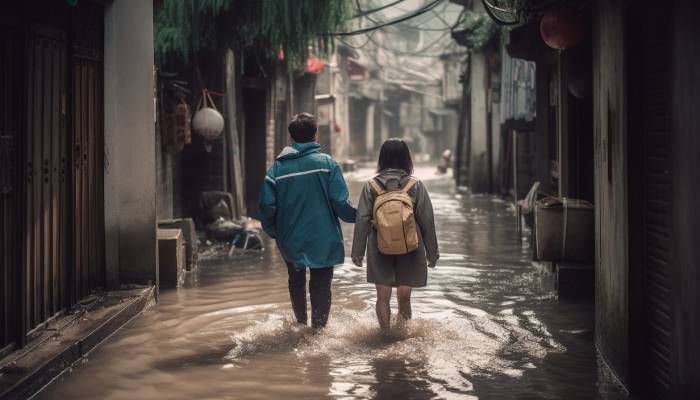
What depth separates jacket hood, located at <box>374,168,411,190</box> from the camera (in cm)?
748

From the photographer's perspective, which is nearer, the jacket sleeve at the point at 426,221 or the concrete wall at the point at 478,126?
the jacket sleeve at the point at 426,221

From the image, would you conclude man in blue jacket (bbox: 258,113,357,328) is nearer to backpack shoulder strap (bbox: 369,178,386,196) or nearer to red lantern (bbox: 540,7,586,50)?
backpack shoulder strap (bbox: 369,178,386,196)

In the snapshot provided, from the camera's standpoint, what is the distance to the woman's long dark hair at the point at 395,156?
24.7 ft

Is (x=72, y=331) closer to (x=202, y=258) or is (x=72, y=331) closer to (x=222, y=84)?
(x=202, y=258)

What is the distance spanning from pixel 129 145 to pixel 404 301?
10.6 ft

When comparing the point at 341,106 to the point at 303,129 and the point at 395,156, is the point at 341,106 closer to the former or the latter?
the point at 303,129

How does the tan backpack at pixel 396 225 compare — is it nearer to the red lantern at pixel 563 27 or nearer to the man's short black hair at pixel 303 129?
the man's short black hair at pixel 303 129

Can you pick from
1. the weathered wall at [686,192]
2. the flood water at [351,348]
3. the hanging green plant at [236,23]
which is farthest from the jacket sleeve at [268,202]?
the hanging green plant at [236,23]

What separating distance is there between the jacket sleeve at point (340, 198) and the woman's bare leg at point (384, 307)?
0.61m

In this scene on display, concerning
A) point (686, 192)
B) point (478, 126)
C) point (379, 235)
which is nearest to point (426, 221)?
point (379, 235)

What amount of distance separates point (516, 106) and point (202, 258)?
7.11m

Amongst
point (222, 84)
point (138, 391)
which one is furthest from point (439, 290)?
point (222, 84)

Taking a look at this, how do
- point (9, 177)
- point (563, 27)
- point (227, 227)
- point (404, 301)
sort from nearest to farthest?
point (9, 177) → point (404, 301) → point (563, 27) → point (227, 227)

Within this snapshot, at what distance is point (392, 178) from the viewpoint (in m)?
7.50
